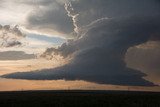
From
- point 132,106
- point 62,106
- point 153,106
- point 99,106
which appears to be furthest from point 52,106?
point 153,106

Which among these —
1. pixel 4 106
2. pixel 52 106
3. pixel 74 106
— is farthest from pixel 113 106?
pixel 4 106

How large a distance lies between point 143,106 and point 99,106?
7.13 metres

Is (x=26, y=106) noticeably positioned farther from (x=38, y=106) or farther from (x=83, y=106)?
(x=83, y=106)

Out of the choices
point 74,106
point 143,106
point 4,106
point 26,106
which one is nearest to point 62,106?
point 74,106

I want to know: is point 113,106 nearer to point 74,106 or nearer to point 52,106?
point 74,106

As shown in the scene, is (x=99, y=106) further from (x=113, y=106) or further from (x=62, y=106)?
(x=62, y=106)

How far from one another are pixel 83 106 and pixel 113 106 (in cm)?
474

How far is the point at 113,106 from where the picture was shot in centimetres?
5144

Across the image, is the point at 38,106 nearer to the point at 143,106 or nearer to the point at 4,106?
the point at 4,106

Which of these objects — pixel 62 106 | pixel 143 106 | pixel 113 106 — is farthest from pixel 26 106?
pixel 143 106

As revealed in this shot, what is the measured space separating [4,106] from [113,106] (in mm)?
17467

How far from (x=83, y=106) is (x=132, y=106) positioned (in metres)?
7.80

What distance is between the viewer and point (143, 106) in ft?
173

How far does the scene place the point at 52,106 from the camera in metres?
52.7
